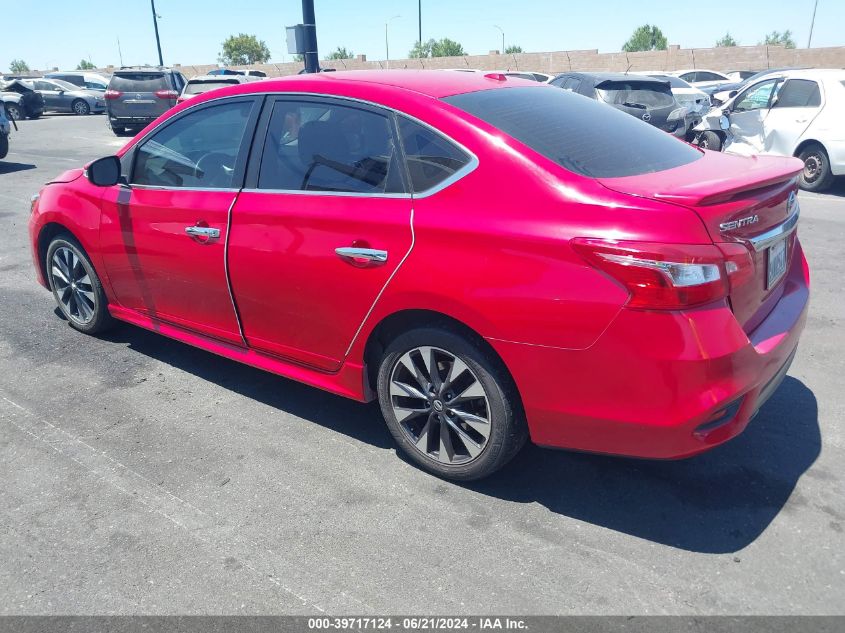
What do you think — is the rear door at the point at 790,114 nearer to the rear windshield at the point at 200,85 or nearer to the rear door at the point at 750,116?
the rear door at the point at 750,116

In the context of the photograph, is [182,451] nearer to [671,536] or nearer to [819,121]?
[671,536]

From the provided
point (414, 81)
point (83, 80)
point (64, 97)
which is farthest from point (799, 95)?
point (83, 80)

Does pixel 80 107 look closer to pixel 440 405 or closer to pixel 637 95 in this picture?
pixel 637 95

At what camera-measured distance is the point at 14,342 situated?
521cm

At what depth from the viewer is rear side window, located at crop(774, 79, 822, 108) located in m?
10.8

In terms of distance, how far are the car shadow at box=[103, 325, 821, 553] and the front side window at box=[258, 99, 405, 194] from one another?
4.26 ft

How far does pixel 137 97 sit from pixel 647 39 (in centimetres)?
11174

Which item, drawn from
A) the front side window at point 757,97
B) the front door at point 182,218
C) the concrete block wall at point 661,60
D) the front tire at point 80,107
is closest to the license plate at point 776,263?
the front door at point 182,218

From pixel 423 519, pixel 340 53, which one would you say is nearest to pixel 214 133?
pixel 423 519

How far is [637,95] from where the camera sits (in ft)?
42.3

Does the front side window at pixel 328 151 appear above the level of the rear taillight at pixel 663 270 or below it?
above

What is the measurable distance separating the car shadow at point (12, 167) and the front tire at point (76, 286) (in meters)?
9.81

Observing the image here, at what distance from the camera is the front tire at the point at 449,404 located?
10.1 feet

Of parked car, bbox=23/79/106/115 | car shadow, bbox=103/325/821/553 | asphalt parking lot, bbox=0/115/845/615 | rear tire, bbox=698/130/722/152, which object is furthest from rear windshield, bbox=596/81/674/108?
parked car, bbox=23/79/106/115
